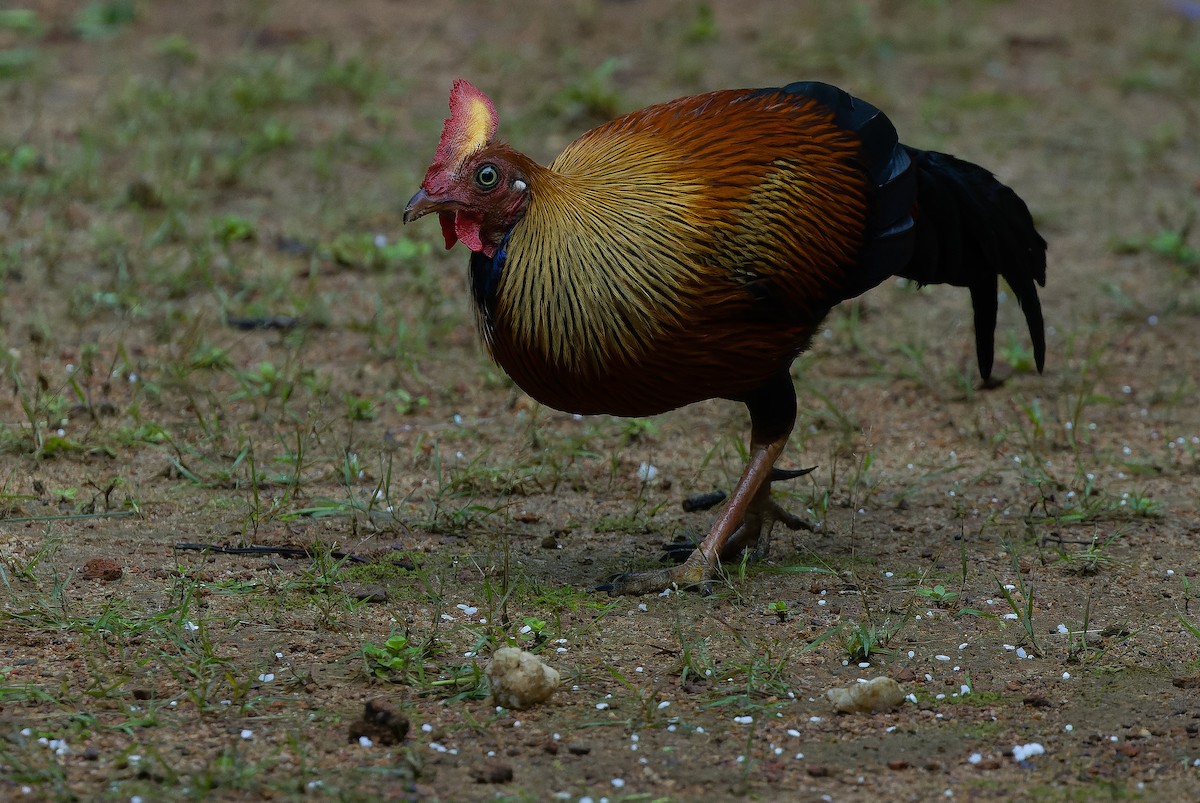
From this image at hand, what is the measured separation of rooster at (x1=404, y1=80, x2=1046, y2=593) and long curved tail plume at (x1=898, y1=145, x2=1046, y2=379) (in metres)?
0.10

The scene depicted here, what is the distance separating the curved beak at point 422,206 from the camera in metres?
4.05

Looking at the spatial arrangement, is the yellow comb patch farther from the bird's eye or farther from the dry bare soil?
the dry bare soil

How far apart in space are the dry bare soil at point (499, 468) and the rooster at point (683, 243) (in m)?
0.61

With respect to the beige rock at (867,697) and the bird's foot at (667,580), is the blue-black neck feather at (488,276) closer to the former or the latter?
the bird's foot at (667,580)

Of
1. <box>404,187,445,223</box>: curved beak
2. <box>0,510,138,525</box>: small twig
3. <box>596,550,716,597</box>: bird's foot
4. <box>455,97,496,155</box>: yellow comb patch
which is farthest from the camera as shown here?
<box>0,510,138,525</box>: small twig

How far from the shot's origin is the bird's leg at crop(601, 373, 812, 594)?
4.45 m

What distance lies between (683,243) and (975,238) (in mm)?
1246

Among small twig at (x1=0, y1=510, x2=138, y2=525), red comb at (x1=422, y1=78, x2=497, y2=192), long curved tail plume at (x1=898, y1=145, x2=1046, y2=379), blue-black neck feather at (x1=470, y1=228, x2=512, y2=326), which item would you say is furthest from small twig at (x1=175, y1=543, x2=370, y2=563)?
long curved tail plume at (x1=898, y1=145, x2=1046, y2=379)

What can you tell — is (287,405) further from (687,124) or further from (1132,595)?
(1132,595)

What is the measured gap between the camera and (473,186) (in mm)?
4125

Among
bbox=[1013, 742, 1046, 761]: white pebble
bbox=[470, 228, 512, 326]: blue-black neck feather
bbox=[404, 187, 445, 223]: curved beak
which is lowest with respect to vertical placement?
bbox=[1013, 742, 1046, 761]: white pebble

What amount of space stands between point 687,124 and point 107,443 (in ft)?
7.67

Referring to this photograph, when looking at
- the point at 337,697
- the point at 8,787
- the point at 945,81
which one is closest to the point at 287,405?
the point at 337,697

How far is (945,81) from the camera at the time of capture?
371 inches
